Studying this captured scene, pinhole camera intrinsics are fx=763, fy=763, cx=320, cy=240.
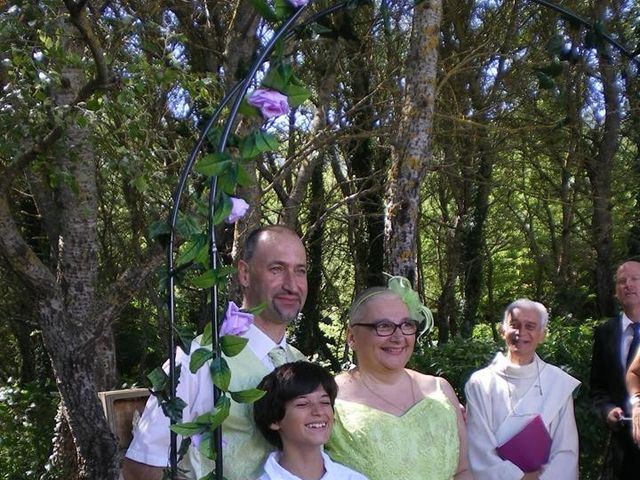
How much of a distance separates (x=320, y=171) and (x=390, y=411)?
10005 millimetres

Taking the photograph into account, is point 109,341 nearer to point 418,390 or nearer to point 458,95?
point 418,390

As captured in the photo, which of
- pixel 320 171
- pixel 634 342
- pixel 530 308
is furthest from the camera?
pixel 320 171

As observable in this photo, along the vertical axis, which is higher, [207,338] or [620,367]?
[207,338]

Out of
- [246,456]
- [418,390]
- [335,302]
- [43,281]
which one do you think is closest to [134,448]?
[246,456]

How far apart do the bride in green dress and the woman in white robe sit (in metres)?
0.84

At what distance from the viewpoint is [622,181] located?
12.7m

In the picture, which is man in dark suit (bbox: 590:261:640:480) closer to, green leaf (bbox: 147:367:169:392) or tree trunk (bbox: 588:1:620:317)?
green leaf (bbox: 147:367:169:392)

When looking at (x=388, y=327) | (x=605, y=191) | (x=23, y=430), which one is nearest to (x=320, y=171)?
(x=605, y=191)

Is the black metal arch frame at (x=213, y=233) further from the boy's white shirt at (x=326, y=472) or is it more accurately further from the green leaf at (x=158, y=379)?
Result: the boy's white shirt at (x=326, y=472)

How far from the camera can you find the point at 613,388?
13.0ft

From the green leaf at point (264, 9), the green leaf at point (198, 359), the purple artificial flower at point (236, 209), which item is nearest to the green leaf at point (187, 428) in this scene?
the green leaf at point (198, 359)

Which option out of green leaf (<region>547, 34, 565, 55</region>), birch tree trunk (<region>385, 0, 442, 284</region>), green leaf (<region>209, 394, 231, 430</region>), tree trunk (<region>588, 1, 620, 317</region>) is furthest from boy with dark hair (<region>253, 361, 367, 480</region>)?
tree trunk (<region>588, 1, 620, 317</region>)

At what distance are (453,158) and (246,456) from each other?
9140mm

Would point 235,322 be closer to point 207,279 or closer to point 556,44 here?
point 207,279
